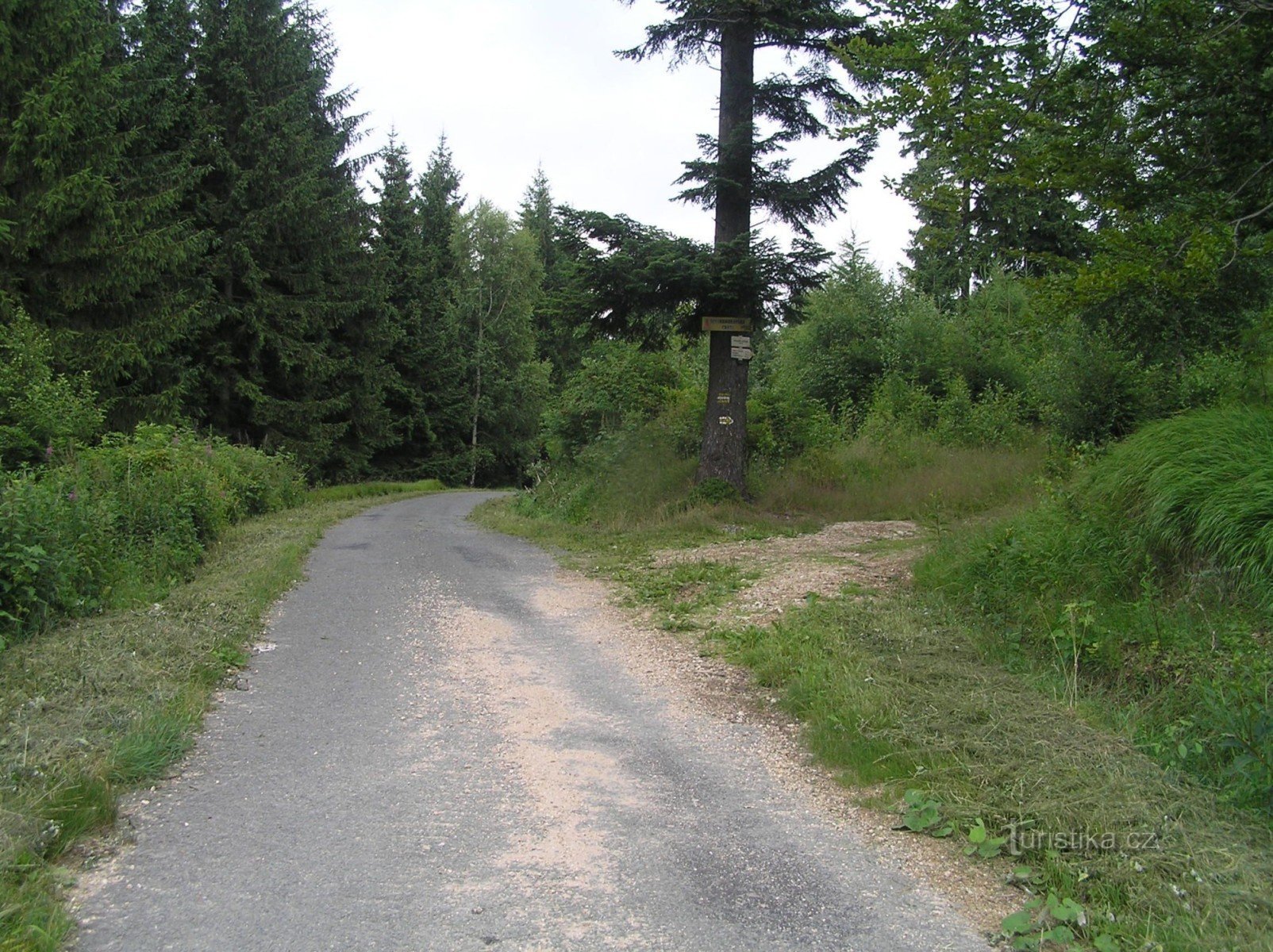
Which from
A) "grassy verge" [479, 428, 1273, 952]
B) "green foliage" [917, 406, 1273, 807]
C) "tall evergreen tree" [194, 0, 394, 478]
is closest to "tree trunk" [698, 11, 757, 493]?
"grassy verge" [479, 428, 1273, 952]

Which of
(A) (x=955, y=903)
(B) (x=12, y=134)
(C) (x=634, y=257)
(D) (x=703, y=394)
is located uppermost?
(B) (x=12, y=134)

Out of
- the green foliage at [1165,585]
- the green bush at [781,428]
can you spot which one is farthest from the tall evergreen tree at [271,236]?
the green foliage at [1165,585]

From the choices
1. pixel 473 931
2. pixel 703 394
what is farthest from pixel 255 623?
pixel 703 394

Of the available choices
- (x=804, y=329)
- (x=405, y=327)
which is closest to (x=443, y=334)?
(x=405, y=327)

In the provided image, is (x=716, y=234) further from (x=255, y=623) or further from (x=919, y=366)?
(x=919, y=366)

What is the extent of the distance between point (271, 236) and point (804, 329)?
16.7 m

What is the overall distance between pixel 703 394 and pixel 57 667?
45.9ft

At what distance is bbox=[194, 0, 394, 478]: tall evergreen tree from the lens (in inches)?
1037

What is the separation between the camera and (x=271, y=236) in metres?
27.8

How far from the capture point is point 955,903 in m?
3.57

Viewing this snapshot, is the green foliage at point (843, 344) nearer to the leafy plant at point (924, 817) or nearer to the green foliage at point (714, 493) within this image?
the green foliage at point (714, 493)

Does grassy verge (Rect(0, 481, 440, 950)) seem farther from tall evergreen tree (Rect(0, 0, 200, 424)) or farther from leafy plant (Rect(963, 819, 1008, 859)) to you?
tall evergreen tree (Rect(0, 0, 200, 424))

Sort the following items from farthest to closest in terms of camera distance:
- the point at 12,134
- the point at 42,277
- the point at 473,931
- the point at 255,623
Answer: the point at 42,277 → the point at 12,134 → the point at 255,623 → the point at 473,931
